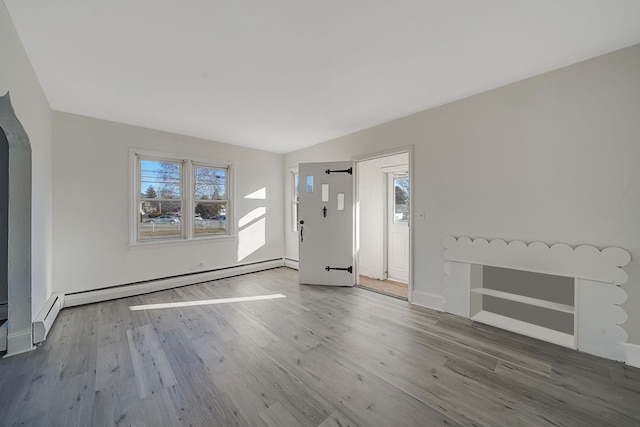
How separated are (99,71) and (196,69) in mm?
892

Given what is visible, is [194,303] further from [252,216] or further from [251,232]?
[252,216]

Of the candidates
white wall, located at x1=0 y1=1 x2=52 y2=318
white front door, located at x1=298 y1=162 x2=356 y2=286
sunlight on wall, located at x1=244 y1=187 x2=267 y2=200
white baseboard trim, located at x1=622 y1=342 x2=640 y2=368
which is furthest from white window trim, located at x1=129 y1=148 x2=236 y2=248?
white baseboard trim, located at x1=622 y1=342 x2=640 y2=368

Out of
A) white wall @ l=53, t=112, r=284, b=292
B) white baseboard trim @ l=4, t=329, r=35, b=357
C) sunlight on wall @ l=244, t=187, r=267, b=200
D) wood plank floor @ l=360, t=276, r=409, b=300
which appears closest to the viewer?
white baseboard trim @ l=4, t=329, r=35, b=357

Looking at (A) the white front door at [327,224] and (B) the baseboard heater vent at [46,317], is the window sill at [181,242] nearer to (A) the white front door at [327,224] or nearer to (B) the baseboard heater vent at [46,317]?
(B) the baseboard heater vent at [46,317]

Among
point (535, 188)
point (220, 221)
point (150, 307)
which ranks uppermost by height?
point (535, 188)

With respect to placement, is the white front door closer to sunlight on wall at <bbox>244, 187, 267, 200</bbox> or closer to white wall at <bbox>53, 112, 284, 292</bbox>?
sunlight on wall at <bbox>244, 187, 267, 200</bbox>

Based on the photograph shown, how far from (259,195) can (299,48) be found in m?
3.39

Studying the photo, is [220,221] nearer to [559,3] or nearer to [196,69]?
[196,69]

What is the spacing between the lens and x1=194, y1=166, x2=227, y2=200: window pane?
4.29 m

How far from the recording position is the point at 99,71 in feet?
7.39

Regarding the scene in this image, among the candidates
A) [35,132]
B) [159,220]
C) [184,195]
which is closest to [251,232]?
[184,195]

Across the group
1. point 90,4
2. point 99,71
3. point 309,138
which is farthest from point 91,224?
point 309,138

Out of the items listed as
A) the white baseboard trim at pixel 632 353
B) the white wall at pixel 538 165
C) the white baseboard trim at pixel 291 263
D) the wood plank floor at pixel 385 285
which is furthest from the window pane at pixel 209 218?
the white baseboard trim at pixel 632 353

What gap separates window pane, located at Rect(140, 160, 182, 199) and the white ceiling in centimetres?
100
